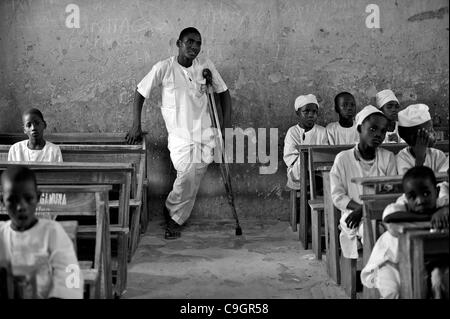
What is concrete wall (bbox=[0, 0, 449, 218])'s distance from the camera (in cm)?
742

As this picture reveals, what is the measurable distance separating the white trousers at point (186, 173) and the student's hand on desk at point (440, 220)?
3679 millimetres

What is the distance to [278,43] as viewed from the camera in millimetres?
7531

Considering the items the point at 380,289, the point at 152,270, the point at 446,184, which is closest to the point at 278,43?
the point at 152,270

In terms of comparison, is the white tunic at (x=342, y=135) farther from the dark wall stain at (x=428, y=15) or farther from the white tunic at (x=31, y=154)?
the white tunic at (x=31, y=154)

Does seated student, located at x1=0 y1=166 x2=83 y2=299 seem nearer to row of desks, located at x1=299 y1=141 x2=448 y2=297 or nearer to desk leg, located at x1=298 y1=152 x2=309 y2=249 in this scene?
row of desks, located at x1=299 y1=141 x2=448 y2=297

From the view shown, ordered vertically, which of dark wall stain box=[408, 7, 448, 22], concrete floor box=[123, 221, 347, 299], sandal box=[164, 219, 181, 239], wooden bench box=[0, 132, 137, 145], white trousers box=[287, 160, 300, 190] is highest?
dark wall stain box=[408, 7, 448, 22]

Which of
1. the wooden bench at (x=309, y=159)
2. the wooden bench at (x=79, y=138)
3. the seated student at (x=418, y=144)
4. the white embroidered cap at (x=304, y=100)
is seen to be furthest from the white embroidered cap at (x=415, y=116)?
the wooden bench at (x=79, y=138)

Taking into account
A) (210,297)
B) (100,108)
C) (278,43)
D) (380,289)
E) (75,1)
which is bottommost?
(210,297)

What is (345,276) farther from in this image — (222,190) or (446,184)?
(222,190)

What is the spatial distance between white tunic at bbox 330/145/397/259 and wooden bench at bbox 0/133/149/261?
178 centimetres

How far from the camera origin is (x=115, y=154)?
6.51 m

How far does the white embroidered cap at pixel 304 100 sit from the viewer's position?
7.10 metres

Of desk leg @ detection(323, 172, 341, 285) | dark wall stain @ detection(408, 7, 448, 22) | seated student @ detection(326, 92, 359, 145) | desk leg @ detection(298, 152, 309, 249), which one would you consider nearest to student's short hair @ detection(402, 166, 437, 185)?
desk leg @ detection(323, 172, 341, 285)

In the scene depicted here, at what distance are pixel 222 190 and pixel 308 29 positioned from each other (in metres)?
1.99
